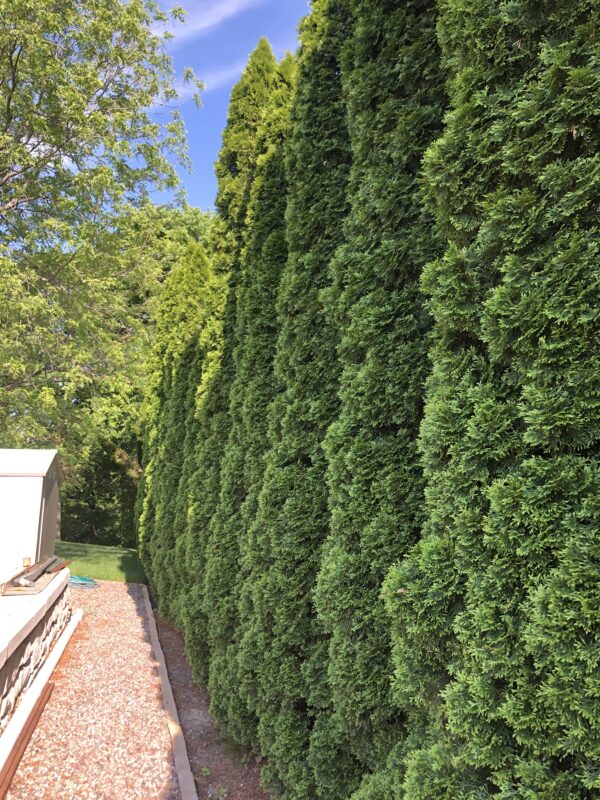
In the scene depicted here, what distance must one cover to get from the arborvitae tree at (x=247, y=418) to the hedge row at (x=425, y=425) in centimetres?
3

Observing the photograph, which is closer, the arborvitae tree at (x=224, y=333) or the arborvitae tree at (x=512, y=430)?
the arborvitae tree at (x=512, y=430)

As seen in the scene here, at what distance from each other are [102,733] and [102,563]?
9.55 m

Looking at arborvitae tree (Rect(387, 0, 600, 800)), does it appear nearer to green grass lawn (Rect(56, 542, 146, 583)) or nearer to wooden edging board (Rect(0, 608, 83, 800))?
wooden edging board (Rect(0, 608, 83, 800))

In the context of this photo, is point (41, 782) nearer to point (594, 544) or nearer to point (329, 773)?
point (329, 773)

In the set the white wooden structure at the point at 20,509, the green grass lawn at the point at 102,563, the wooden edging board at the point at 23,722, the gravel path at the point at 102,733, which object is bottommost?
the green grass lawn at the point at 102,563

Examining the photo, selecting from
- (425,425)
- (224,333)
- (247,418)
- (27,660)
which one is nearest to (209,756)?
(27,660)

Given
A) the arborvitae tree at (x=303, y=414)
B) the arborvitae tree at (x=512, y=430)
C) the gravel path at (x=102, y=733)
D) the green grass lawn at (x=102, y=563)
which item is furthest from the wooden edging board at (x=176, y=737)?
the green grass lawn at (x=102, y=563)

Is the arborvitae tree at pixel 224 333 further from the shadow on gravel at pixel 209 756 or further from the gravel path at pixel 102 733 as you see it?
the gravel path at pixel 102 733

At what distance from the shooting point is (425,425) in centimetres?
198

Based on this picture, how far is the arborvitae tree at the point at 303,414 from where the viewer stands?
3.29 metres

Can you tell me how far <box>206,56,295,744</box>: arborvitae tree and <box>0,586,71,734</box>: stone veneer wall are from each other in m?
1.67

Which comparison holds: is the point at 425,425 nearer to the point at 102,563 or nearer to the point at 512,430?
the point at 512,430

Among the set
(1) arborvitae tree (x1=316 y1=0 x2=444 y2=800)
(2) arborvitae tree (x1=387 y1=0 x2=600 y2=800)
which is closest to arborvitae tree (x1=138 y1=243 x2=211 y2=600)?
(1) arborvitae tree (x1=316 y1=0 x2=444 y2=800)

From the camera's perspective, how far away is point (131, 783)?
13.0 feet
